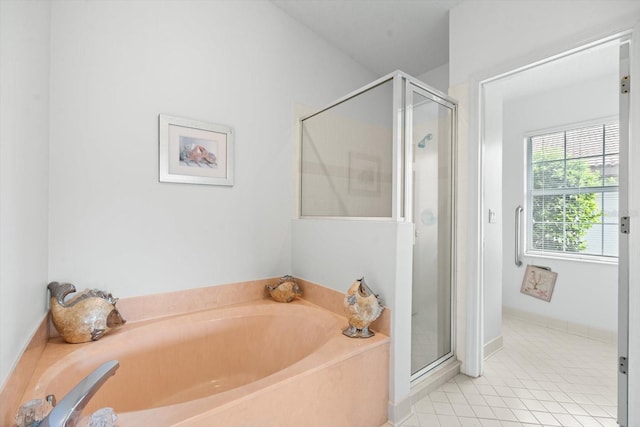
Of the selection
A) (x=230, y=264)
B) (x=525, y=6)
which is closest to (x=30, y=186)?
(x=230, y=264)

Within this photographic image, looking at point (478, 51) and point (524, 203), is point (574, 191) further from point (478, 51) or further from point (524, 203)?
point (478, 51)

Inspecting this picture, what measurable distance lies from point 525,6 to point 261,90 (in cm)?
177

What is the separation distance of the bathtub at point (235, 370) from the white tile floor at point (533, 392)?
44 cm

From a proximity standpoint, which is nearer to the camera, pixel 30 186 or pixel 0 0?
pixel 0 0

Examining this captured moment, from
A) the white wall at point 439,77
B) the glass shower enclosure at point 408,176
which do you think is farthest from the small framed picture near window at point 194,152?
the white wall at point 439,77

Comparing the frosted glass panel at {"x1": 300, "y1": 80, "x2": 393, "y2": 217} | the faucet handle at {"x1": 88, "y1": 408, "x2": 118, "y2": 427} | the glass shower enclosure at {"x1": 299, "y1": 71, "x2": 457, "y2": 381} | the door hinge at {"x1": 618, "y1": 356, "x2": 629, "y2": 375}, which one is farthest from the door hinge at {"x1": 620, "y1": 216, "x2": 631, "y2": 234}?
the faucet handle at {"x1": 88, "y1": 408, "x2": 118, "y2": 427}

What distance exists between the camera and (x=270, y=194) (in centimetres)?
225

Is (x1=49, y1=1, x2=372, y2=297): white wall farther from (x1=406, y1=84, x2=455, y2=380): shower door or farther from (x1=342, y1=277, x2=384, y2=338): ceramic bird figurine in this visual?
(x1=406, y1=84, x2=455, y2=380): shower door

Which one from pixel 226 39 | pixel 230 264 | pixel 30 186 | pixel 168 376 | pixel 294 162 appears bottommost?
pixel 168 376

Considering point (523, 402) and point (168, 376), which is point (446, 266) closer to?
point (523, 402)

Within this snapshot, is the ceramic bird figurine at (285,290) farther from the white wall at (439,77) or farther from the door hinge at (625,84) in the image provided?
the white wall at (439,77)

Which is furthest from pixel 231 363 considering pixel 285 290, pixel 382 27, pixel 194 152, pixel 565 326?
pixel 565 326

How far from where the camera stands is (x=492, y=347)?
2.30m

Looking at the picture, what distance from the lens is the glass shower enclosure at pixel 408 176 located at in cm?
165
